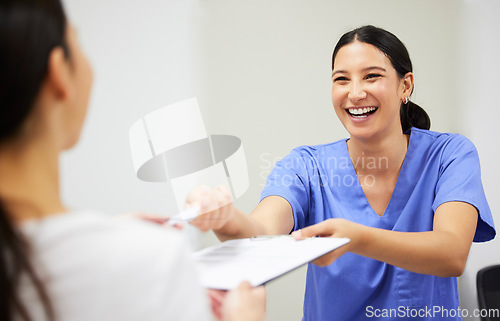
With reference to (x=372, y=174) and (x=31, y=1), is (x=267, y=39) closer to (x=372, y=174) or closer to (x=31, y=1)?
(x=372, y=174)

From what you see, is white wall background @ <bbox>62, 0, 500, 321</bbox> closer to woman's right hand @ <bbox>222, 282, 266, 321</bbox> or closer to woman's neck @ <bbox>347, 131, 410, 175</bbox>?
woman's neck @ <bbox>347, 131, 410, 175</bbox>

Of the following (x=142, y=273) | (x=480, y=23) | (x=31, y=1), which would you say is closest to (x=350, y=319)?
(x=142, y=273)

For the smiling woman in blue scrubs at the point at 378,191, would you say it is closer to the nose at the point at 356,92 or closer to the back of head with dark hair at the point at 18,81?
the nose at the point at 356,92

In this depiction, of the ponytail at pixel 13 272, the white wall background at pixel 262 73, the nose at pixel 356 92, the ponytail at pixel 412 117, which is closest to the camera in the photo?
the ponytail at pixel 13 272

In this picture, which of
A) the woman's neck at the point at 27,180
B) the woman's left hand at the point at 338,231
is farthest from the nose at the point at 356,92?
the woman's neck at the point at 27,180

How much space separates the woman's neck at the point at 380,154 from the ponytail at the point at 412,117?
0.24 feet


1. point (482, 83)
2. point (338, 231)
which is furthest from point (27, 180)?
point (482, 83)

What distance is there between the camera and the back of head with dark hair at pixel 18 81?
0.28 metres

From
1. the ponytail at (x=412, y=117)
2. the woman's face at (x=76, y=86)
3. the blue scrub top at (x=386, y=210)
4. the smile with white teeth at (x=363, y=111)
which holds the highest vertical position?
the woman's face at (x=76, y=86)

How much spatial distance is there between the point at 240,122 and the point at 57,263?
117cm

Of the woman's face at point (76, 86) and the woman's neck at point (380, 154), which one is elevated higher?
the woman's face at point (76, 86)

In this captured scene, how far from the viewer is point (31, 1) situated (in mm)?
311

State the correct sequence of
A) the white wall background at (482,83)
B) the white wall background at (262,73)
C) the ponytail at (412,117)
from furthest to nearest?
1. the white wall background at (482,83)
2. the white wall background at (262,73)
3. the ponytail at (412,117)

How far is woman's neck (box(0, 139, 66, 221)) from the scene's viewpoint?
1.02 feet
